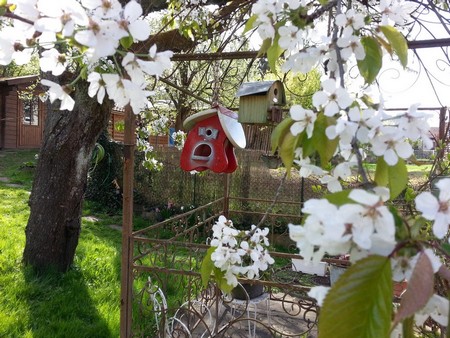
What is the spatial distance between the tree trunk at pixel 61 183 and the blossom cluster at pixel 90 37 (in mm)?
2551

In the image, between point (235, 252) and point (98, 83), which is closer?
point (98, 83)

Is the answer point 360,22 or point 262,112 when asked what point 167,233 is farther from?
point 360,22

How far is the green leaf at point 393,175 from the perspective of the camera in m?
0.62

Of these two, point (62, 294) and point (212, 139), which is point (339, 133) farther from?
point (62, 294)

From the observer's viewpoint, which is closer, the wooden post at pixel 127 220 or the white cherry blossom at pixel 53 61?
the white cherry blossom at pixel 53 61

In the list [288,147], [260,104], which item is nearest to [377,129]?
[288,147]

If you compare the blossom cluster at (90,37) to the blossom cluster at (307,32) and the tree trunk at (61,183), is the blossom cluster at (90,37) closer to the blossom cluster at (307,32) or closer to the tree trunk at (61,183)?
the blossom cluster at (307,32)

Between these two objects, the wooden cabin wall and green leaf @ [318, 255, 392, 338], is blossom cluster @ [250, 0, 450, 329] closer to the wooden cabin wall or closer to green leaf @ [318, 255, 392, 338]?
green leaf @ [318, 255, 392, 338]

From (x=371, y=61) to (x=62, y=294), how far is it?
3.09 metres

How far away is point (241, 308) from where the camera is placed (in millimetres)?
3701

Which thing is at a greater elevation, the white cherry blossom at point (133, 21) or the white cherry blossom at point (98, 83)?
the white cherry blossom at point (133, 21)

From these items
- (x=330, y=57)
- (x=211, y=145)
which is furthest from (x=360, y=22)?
(x=211, y=145)

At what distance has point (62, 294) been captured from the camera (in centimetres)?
323

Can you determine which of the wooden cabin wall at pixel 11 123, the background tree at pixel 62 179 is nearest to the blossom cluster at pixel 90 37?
the background tree at pixel 62 179
